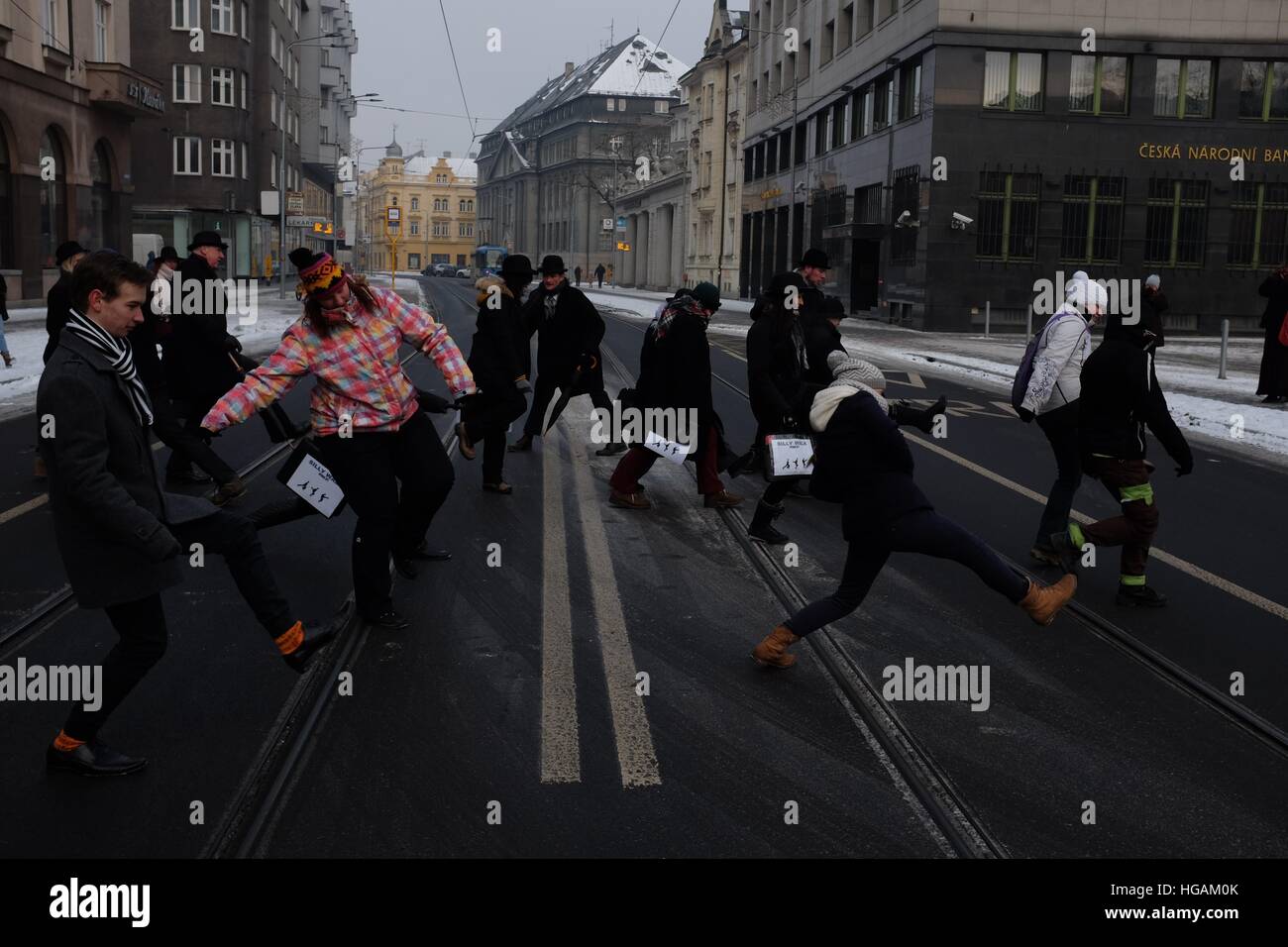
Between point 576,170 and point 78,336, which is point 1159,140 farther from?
point 576,170

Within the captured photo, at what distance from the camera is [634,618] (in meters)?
6.71

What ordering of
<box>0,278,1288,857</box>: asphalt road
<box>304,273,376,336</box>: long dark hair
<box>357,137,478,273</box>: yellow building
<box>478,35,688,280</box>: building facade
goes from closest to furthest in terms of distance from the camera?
<box>0,278,1288,857</box>: asphalt road < <box>304,273,376,336</box>: long dark hair < <box>478,35,688,280</box>: building facade < <box>357,137,478,273</box>: yellow building

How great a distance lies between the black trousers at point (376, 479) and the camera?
20.9 ft

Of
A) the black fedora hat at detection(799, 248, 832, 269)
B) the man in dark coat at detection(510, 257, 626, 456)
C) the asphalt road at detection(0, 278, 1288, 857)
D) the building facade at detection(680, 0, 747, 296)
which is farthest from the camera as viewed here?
the building facade at detection(680, 0, 747, 296)

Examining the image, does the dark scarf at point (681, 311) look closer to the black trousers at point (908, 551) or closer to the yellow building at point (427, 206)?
the black trousers at point (908, 551)

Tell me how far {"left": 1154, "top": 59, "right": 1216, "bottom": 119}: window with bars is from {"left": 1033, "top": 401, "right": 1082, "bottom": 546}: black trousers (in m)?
32.5

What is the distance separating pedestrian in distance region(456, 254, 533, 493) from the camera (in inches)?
392

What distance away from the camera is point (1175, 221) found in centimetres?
3722

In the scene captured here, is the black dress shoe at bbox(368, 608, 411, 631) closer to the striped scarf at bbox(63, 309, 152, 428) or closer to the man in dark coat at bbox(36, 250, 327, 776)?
the man in dark coat at bbox(36, 250, 327, 776)

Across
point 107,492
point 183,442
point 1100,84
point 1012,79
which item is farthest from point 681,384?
point 1100,84

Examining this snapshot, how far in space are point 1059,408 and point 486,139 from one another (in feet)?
526

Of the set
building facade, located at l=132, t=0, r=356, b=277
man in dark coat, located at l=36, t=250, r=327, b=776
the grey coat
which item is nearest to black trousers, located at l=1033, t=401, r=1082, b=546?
man in dark coat, located at l=36, t=250, r=327, b=776

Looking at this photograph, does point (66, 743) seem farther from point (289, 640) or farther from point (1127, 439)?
point (1127, 439)
